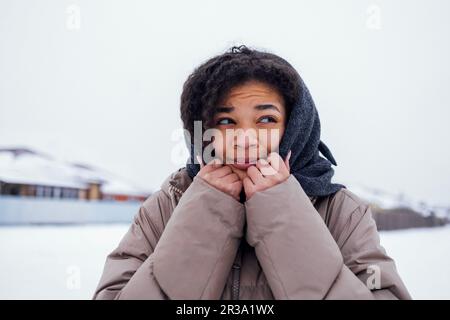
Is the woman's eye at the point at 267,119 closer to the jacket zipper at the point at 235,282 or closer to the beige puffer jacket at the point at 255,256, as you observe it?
the beige puffer jacket at the point at 255,256

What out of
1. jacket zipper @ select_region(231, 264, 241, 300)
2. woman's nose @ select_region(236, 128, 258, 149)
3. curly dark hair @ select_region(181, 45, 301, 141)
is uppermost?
curly dark hair @ select_region(181, 45, 301, 141)

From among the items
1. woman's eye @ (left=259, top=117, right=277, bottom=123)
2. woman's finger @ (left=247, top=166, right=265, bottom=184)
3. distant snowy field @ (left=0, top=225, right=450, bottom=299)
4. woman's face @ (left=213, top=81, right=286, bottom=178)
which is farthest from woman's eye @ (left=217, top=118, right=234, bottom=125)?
distant snowy field @ (left=0, top=225, right=450, bottom=299)

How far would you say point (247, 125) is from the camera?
1.36 m

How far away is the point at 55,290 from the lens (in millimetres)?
3471

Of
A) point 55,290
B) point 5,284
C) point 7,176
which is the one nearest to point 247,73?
point 55,290

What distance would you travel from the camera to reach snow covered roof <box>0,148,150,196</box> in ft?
57.1

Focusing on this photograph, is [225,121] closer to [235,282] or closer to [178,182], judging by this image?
[178,182]

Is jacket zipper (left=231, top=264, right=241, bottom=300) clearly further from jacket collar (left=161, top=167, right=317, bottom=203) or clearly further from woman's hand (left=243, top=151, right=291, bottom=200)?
jacket collar (left=161, top=167, right=317, bottom=203)

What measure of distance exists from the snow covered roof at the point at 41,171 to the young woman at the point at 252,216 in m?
17.1

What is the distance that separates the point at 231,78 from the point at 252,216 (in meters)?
0.54

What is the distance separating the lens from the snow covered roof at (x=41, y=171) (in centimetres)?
1741

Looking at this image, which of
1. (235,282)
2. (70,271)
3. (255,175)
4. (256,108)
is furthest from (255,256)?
→ (70,271)

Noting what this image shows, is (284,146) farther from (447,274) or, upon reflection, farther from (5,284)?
(447,274)
